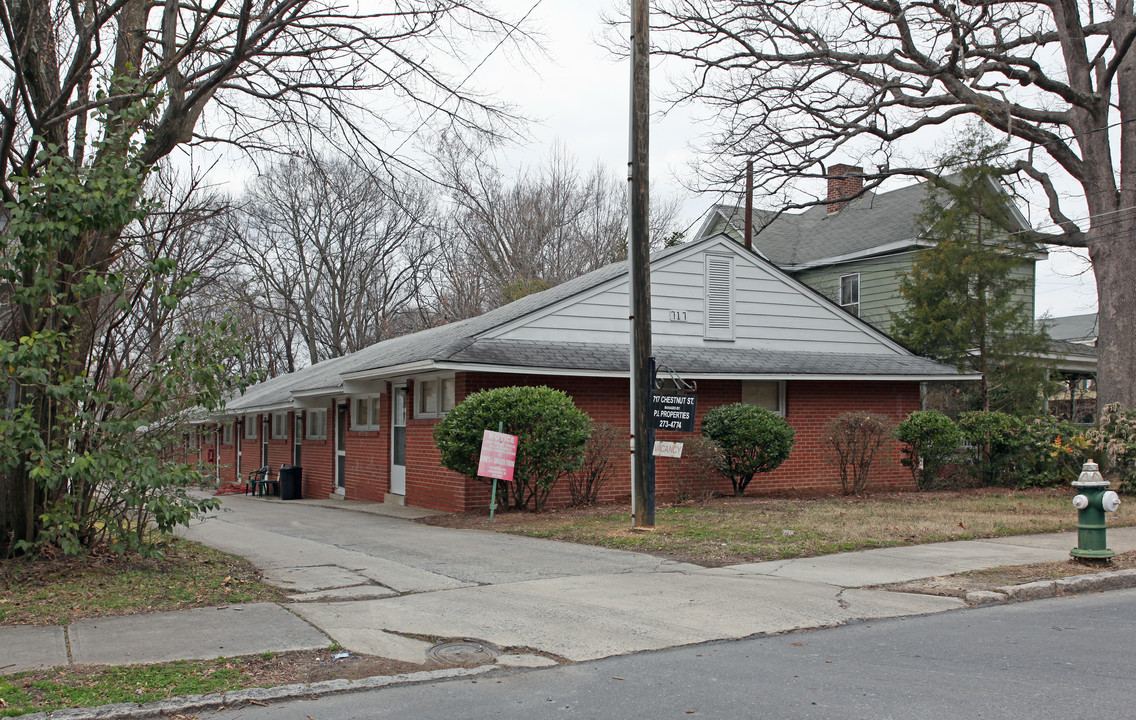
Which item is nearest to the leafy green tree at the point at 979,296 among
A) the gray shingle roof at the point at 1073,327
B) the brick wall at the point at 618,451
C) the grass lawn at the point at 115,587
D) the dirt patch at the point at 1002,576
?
the brick wall at the point at 618,451

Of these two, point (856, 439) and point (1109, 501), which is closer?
point (1109, 501)

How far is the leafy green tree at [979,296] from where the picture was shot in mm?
20859

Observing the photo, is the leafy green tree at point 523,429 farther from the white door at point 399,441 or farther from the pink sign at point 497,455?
the white door at point 399,441

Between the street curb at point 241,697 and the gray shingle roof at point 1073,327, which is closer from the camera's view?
the street curb at point 241,697

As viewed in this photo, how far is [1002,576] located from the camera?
891 cm

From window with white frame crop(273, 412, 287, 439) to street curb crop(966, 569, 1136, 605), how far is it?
73.4ft

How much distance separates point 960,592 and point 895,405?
13.0m

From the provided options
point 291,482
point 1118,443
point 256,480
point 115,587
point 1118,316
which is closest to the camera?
point 115,587

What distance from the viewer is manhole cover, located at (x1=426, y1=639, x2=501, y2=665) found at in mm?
6191

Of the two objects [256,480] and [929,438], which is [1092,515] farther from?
[256,480]

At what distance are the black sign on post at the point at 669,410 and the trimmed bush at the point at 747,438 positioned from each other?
4.84 meters

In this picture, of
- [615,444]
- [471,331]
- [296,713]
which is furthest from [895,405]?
[296,713]

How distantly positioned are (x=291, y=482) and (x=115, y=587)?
1581cm

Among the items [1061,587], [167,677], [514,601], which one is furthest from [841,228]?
[167,677]
